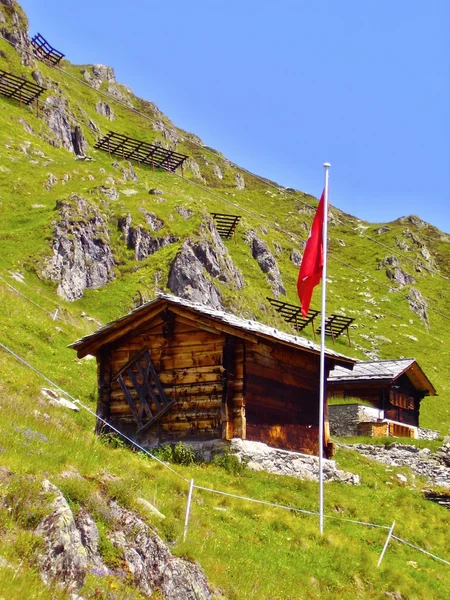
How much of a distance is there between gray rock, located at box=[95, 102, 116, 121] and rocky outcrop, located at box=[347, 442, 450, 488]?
11957 cm

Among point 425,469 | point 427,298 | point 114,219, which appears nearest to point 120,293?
point 114,219

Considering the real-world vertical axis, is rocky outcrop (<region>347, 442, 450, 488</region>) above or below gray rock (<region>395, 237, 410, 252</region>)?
below

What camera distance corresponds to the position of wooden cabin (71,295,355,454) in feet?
64.7

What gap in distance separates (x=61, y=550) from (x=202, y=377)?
1308 cm

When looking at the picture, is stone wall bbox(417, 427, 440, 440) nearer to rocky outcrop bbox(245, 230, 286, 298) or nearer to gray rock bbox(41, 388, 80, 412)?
gray rock bbox(41, 388, 80, 412)

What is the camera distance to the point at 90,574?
7.41 metres

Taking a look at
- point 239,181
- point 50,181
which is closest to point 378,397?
point 50,181

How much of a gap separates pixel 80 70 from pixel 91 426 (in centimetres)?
18208

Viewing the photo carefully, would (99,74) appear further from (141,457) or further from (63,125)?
(141,457)

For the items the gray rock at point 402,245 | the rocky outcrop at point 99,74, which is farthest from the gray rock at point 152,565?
the rocky outcrop at point 99,74

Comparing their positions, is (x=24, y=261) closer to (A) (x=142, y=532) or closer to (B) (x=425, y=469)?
(B) (x=425, y=469)

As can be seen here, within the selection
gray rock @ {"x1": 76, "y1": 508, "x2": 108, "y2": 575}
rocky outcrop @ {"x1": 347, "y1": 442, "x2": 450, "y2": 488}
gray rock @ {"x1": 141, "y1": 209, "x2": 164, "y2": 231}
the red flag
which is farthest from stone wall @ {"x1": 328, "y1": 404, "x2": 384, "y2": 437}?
gray rock @ {"x1": 76, "y1": 508, "x2": 108, "y2": 575}

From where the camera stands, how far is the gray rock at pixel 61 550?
22.9 feet

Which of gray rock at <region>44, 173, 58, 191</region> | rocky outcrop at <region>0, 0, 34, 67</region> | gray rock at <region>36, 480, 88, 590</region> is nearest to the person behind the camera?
gray rock at <region>36, 480, 88, 590</region>
